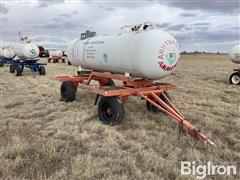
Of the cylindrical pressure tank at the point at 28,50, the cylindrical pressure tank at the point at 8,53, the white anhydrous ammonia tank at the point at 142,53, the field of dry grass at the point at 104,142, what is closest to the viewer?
the field of dry grass at the point at 104,142

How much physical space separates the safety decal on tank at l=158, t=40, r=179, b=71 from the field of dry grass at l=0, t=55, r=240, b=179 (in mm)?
1296

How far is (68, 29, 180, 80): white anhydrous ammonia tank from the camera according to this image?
6.84m

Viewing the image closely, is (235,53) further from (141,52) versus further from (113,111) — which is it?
(113,111)

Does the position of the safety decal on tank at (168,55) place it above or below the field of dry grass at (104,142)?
above

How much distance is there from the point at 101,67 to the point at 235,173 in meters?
Answer: 5.02

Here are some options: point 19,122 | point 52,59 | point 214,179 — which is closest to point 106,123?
point 19,122

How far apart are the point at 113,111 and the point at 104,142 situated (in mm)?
1188

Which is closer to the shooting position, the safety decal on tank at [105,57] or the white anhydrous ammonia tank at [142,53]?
the white anhydrous ammonia tank at [142,53]

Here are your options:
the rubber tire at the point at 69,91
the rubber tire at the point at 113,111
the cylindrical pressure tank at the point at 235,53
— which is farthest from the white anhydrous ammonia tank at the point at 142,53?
the cylindrical pressure tank at the point at 235,53

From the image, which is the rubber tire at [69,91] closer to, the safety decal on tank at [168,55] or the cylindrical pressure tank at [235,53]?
the safety decal on tank at [168,55]

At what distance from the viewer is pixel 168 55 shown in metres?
6.97

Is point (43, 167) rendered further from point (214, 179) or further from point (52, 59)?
point (52, 59)

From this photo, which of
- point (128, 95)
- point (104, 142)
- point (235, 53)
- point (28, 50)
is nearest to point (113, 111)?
point (128, 95)

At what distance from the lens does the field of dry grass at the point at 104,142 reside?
15.0 ft
